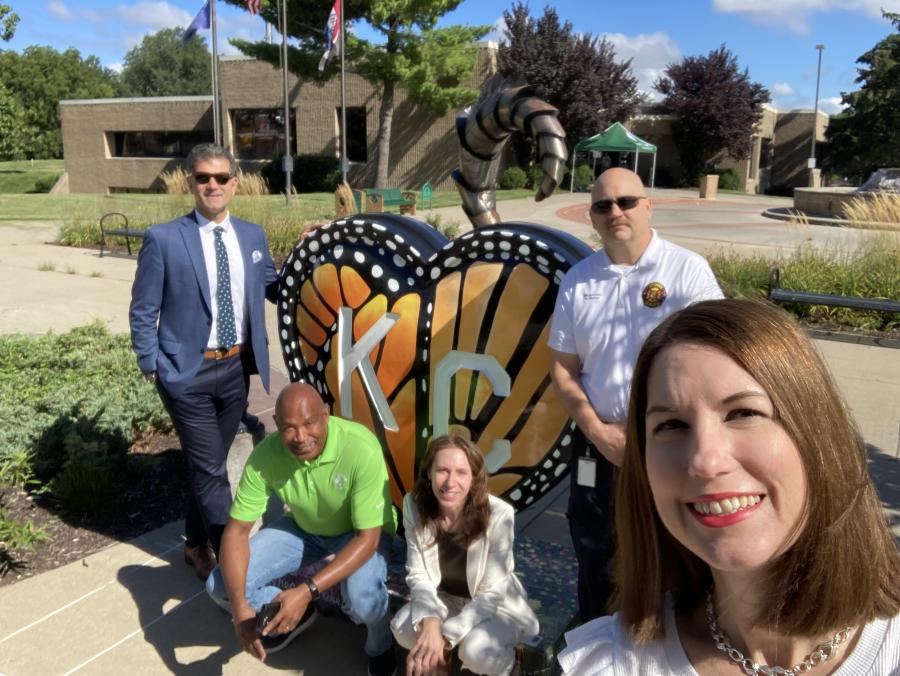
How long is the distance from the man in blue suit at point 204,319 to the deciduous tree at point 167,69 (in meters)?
94.7

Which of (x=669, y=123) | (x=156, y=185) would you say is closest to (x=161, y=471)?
(x=156, y=185)

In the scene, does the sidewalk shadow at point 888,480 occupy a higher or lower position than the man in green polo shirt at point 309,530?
lower

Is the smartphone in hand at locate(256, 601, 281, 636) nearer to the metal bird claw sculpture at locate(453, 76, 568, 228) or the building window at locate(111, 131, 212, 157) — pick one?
the metal bird claw sculpture at locate(453, 76, 568, 228)

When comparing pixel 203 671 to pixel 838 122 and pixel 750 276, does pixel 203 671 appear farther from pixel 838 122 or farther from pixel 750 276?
pixel 838 122

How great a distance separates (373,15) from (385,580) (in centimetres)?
2541

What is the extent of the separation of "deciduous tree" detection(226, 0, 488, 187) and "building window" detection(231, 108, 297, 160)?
8194mm

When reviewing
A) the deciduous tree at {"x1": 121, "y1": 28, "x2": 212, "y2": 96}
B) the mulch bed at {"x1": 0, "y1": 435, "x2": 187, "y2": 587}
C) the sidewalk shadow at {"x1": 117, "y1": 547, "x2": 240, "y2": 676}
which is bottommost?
the sidewalk shadow at {"x1": 117, "y1": 547, "x2": 240, "y2": 676}

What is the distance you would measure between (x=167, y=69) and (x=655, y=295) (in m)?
99.9

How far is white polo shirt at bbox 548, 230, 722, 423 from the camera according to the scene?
2.50m

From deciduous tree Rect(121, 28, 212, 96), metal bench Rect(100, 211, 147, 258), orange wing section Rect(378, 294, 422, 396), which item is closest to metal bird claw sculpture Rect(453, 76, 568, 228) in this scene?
orange wing section Rect(378, 294, 422, 396)

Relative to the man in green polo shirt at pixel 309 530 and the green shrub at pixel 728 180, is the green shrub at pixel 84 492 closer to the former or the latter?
the man in green polo shirt at pixel 309 530

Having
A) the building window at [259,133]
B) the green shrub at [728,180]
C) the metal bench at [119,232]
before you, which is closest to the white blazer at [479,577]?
the metal bench at [119,232]

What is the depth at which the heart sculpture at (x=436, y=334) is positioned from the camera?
10.5 feet

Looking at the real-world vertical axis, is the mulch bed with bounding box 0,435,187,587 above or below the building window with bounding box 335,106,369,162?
below
